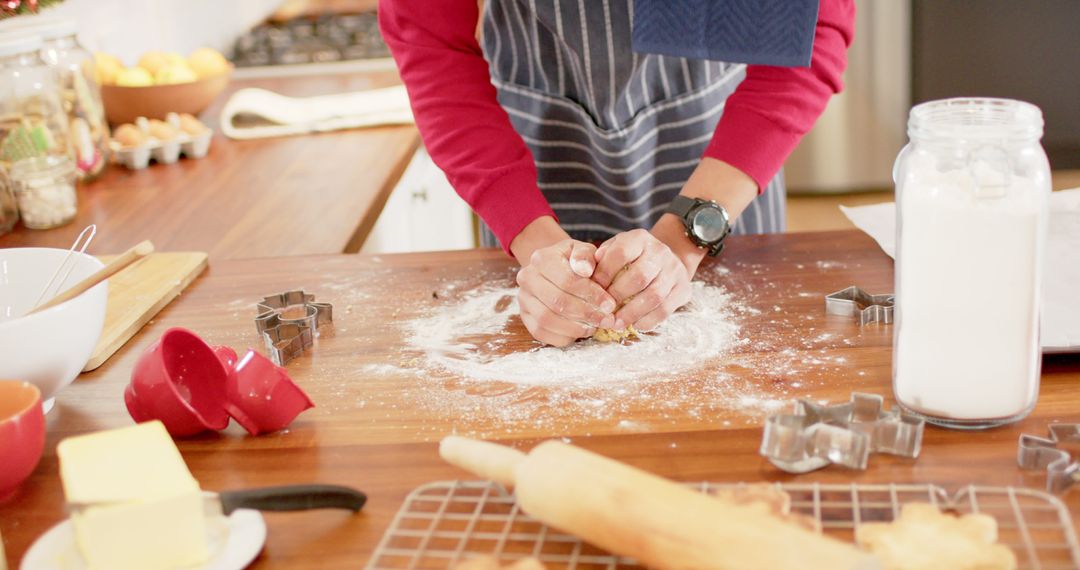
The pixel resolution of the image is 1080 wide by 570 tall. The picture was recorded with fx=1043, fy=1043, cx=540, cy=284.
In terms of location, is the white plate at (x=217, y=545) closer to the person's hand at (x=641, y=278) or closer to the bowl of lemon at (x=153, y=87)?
the person's hand at (x=641, y=278)

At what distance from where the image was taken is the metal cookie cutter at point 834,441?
767 millimetres

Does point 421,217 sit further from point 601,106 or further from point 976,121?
point 976,121

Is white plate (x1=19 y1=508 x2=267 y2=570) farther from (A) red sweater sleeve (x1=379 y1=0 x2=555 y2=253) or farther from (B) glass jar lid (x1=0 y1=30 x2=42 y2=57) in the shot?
(B) glass jar lid (x1=0 y1=30 x2=42 y2=57)

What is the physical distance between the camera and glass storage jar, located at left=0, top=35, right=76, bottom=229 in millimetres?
1629

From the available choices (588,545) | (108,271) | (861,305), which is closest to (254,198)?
(108,271)

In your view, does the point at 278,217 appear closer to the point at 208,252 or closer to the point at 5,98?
the point at 208,252

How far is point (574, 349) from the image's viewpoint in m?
1.05

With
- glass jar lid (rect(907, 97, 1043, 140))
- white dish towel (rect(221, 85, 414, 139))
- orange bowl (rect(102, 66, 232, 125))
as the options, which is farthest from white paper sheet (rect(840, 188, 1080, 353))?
orange bowl (rect(102, 66, 232, 125))

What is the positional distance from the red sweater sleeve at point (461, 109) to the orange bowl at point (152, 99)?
989 millimetres

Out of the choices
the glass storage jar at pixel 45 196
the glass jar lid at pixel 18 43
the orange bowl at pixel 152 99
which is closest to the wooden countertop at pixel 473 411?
the glass storage jar at pixel 45 196

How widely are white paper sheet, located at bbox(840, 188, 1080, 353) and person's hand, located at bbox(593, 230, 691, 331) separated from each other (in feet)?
0.81

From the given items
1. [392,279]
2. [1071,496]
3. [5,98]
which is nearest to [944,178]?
[1071,496]

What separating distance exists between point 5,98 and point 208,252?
62 centimetres

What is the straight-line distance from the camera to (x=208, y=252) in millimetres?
1456
